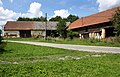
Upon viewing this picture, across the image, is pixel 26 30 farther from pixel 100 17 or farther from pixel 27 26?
pixel 100 17

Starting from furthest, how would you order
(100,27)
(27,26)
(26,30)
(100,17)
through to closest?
(27,26), (26,30), (100,17), (100,27)

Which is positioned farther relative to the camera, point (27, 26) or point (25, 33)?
point (27, 26)

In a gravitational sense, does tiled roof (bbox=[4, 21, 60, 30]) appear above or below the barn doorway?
above

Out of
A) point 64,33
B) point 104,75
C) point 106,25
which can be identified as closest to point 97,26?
point 106,25

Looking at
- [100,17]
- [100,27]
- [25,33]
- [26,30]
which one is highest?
[100,17]

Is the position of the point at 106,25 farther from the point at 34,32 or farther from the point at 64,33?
the point at 34,32

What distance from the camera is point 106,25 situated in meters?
47.8

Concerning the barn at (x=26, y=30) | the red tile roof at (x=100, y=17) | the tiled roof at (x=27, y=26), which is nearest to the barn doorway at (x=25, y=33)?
the barn at (x=26, y=30)

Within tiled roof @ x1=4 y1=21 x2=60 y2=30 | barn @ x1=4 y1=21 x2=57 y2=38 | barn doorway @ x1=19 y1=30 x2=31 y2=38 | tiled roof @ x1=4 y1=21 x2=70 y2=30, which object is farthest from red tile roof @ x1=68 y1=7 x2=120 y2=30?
barn doorway @ x1=19 y1=30 x2=31 y2=38

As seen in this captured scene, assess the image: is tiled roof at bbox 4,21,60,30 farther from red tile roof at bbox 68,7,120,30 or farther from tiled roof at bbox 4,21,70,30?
red tile roof at bbox 68,7,120,30

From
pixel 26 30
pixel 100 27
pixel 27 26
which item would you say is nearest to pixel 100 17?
pixel 100 27

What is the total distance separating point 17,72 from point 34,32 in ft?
248

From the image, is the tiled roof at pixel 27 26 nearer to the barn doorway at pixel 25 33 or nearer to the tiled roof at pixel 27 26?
the tiled roof at pixel 27 26

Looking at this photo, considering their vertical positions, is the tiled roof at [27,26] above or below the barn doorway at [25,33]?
above
